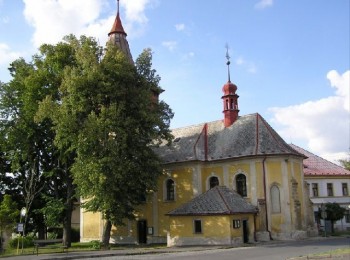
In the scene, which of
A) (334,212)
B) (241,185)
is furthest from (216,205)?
(334,212)

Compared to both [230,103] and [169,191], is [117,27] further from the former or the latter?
[169,191]

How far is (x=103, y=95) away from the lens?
28.8 metres

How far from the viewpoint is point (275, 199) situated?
1280 inches

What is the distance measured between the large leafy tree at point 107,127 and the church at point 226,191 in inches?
180

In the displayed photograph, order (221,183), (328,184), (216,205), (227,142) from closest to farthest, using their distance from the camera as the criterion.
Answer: (216,205), (221,183), (227,142), (328,184)

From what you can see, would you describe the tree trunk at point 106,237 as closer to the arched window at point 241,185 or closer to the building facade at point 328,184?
the arched window at point 241,185

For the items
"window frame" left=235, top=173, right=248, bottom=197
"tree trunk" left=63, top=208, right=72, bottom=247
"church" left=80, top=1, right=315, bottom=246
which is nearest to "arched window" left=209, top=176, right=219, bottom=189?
"church" left=80, top=1, right=315, bottom=246

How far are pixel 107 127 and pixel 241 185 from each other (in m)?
12.8

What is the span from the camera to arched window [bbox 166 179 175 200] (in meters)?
36.6

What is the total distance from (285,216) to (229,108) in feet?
36.1

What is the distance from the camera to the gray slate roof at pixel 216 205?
98.2 feet

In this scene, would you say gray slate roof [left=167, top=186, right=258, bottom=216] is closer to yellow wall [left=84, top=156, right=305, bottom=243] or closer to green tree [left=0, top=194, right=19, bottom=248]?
yellow wall [left=84, top=156, right=305, bottom=243]

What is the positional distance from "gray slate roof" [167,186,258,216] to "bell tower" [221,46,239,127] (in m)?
7.35

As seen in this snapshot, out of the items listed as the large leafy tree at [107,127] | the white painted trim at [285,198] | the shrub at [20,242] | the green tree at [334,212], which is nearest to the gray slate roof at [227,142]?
the white painted trim at [285,198]
